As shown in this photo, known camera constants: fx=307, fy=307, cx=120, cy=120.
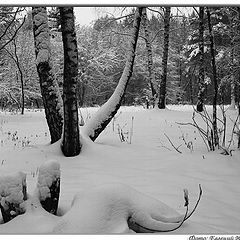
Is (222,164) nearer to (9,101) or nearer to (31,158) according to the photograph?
(31,158)

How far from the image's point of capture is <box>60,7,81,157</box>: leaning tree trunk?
15.7ft

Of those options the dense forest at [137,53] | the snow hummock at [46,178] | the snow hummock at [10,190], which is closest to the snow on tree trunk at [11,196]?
the snow hummock at [10,190]

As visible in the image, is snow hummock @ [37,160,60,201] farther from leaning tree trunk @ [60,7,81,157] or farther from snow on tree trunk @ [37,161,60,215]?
leaning tree trunk @ [60,7,81,157]

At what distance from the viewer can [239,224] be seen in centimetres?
286

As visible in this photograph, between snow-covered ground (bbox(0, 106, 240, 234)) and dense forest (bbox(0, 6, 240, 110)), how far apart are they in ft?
6.28

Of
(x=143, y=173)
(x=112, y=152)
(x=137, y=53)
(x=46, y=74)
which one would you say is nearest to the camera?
(x=143, y=173)

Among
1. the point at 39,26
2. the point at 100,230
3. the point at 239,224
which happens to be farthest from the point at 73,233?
the point at 39,26

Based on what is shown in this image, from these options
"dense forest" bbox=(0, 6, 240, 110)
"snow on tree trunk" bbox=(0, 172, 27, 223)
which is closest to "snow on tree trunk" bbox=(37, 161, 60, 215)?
"snow on tree trunk" bbox=(0, 172, 27, 223)

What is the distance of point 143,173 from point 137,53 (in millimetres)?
9779

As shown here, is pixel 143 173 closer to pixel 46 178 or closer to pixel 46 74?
pixel 46 178

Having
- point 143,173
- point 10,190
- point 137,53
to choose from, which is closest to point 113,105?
point 143,173

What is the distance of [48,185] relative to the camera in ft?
8.77

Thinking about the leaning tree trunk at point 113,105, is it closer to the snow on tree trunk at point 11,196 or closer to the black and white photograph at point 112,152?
the black and white photograph at point 112,152

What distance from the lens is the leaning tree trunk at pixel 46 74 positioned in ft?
17.6
